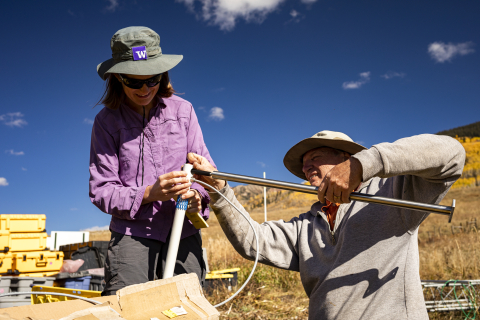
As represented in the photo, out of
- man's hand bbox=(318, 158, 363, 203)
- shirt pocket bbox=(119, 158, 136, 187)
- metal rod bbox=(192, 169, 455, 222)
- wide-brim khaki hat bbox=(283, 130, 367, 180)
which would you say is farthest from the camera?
wide-brim khaki hat bbox=(283, 130, 367, 180)

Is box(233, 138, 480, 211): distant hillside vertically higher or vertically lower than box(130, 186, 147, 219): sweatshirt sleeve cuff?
higher

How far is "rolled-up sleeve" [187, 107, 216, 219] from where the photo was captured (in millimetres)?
2329

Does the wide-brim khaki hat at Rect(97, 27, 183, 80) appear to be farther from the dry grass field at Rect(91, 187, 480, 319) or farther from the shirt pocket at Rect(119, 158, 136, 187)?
the dry grass field at Rect(91, 187, 480, 319)

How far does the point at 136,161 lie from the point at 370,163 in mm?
1315

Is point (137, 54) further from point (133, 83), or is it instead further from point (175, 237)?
point (175, 237)

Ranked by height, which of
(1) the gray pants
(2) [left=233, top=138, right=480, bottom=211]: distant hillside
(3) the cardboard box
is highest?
(2) [left=233, top=138, right=480, bottom=211]: distant hillside

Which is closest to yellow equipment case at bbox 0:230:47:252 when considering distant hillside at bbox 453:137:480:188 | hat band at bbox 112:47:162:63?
hat band at bbox 112:47:162:63

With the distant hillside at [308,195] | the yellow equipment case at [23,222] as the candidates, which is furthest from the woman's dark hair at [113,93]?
the distant hillside at [308,195]

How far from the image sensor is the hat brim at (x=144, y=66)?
207 centimetres

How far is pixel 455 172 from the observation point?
1.93 m

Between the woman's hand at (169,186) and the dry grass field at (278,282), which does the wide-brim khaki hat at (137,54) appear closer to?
the woman's hand at (169,186)

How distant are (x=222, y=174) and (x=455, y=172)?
1.21m

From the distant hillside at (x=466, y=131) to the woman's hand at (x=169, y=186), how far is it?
65.3m

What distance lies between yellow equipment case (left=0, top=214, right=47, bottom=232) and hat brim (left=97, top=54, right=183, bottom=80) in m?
6.36
